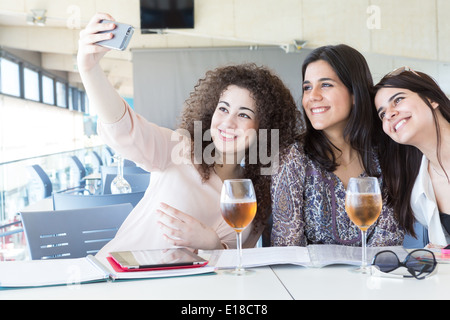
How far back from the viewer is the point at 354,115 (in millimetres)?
1896

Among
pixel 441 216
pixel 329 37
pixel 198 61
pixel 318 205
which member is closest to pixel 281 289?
pixel 318 205

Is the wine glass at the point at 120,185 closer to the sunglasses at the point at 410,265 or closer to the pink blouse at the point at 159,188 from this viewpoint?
the pink blouse at the point at 159,188

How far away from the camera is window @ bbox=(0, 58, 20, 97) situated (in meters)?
11.7

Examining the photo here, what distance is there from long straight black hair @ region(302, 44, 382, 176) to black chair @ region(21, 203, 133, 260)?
32.1 inches

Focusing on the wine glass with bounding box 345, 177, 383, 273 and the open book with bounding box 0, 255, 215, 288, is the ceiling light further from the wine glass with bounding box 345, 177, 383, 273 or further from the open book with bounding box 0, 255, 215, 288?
the wine glass with bounding box 345, 177, 383, 273

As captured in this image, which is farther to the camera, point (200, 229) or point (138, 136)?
point (138, 136)

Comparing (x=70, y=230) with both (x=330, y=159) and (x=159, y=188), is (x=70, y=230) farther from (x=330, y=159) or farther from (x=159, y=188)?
(x=330, y=159)

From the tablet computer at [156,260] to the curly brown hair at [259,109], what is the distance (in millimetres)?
565

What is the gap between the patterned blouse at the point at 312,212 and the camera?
1765 mm

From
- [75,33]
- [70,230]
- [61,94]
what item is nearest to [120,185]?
[70,230]

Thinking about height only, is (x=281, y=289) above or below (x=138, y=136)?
below

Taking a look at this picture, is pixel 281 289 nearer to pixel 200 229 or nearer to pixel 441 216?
pixel 200 229

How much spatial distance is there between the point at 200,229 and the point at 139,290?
1.64 feet

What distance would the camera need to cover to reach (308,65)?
2014mm
